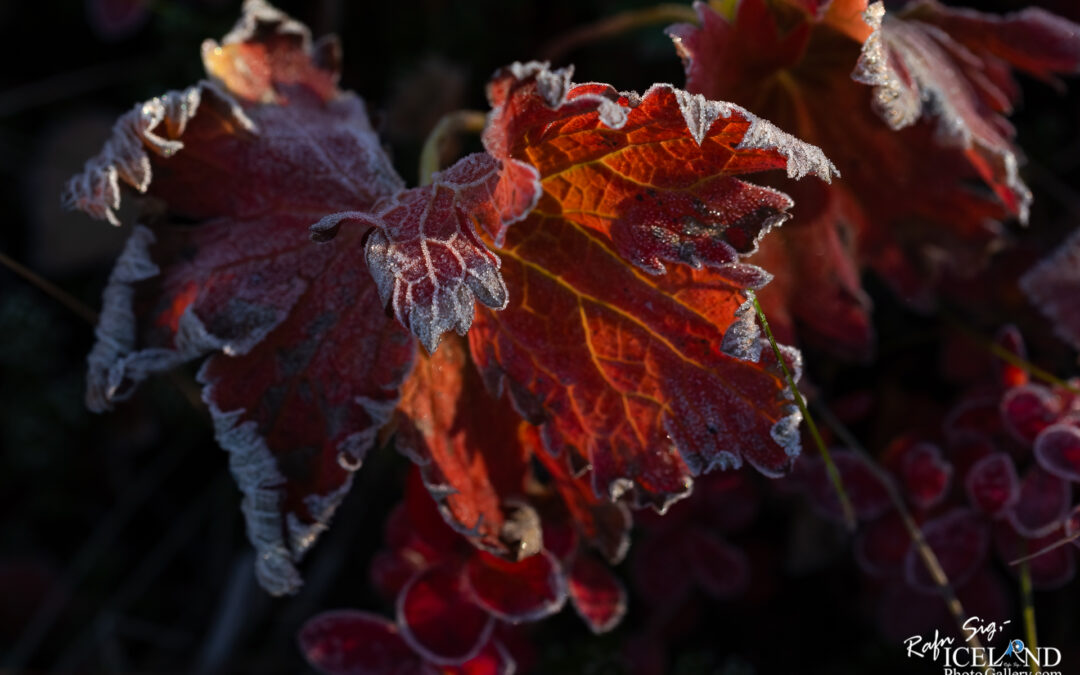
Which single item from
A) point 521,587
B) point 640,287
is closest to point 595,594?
point 521,587

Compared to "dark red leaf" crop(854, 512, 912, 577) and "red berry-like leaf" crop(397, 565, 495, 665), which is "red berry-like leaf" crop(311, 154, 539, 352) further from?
"dark red leaf" crop(854, 512, 912, 577)

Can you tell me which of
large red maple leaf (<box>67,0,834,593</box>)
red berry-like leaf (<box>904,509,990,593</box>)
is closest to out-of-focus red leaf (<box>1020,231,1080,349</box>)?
red berry-like leaf (<box>904,509,990,593</box>)

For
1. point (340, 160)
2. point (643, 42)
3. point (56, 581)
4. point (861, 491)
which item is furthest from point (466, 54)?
point (56, 581)

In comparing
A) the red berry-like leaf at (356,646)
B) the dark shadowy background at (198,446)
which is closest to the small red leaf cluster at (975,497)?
the dark shadowy background at (198,446)

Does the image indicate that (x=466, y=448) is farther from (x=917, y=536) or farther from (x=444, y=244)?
(x=917, y=536)

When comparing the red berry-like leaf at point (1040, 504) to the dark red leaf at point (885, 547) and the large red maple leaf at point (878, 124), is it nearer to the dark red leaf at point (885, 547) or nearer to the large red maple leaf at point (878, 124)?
the dark red leaf at point (885, 547)

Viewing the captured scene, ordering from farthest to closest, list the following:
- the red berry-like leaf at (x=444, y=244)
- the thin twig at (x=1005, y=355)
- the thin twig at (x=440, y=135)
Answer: the thin twig at (x=1005, y=355), the thin twig at (x=440, y=135), the red berry-like leaf at (x=444, y=244)
